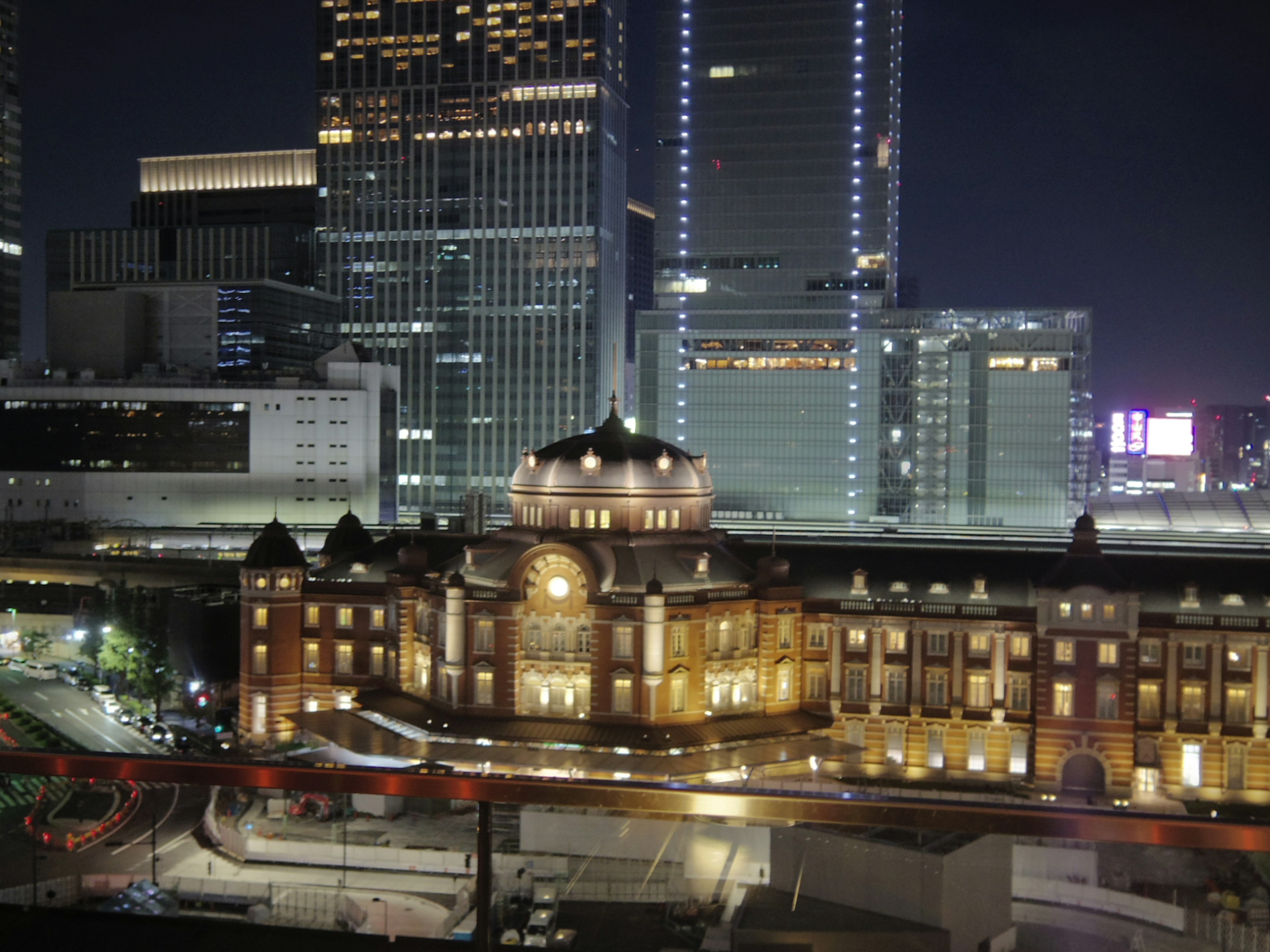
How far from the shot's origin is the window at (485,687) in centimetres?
6638

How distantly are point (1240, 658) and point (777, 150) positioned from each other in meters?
104

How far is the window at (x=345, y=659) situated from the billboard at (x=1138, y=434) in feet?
450

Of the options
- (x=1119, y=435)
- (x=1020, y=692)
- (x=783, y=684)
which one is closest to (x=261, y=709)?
(x=783, y=684)

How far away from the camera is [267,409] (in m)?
151

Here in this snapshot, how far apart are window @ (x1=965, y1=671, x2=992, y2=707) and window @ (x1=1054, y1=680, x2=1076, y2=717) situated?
3396mm

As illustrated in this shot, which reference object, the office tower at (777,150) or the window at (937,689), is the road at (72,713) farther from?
the office tower at (777,150)

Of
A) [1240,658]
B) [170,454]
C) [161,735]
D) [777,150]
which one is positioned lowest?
[161,735]

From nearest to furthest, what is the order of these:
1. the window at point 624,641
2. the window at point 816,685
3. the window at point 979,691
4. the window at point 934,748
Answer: the window at point 624,641, the window at point 979,691, the window at point 934,748, the window at point 816,685

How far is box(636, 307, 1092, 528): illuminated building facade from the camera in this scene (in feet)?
477

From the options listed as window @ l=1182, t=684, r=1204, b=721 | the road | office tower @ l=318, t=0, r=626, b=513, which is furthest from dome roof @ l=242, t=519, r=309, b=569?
office tower @ l=318, t=0, r=626, b=513

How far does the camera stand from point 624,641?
2549 inches

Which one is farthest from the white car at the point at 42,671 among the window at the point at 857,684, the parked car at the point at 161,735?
the window at the point at 857,684

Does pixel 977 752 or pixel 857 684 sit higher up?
pixel 857 684

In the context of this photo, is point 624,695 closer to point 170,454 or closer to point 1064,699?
point 1064,699
